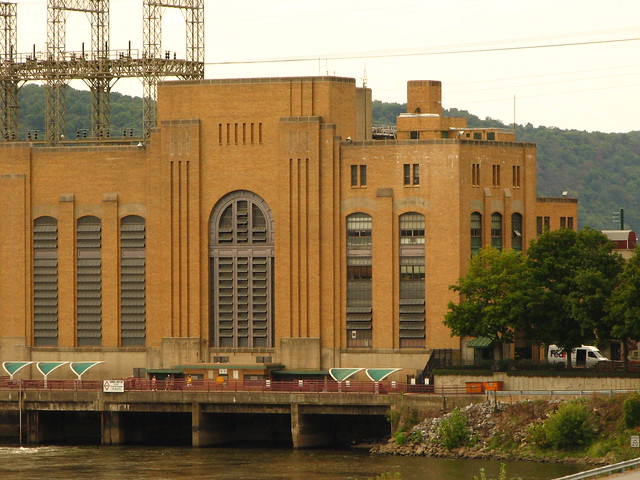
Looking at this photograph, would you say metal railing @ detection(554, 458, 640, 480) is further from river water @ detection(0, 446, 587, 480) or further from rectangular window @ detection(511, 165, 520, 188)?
rectangular window @ detection(511, 165, 520, 188)

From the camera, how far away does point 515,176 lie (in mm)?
135000

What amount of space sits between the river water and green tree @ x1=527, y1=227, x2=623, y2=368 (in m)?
14.7

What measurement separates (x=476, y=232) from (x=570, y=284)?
1350cm

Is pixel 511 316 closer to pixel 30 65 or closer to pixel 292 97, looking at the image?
pixel 292 97

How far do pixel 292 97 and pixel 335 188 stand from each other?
24.6ft

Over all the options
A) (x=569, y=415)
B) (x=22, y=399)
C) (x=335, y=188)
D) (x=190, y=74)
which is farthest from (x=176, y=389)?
(x=190, y=74)

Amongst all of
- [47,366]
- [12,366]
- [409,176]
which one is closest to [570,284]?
[409,176]

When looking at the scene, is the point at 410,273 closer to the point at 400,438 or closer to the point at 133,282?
the point at 400,438

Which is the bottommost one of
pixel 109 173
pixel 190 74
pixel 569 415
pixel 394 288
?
pixel 569 415

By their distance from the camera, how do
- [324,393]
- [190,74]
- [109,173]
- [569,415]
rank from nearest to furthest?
[569,415]
[324,393]
[109,173]
[190,74]

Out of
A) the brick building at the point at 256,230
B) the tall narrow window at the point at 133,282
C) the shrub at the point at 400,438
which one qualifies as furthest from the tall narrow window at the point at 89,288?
the shrub at the point at 400,438

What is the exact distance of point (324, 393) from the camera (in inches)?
4668

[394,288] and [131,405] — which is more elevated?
[394,288]

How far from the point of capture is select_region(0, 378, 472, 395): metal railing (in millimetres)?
118188
